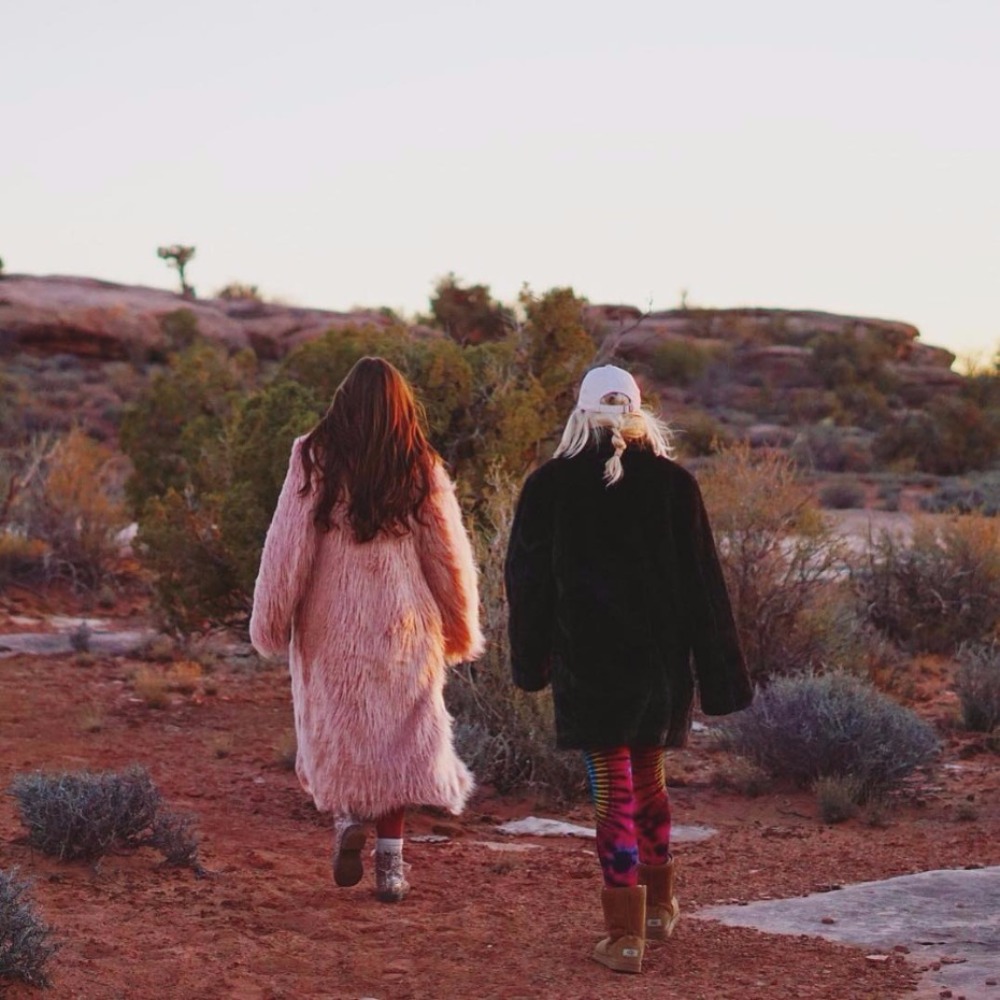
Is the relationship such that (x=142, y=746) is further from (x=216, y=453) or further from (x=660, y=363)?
(x=660, y=363)

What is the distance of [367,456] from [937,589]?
8.97 m

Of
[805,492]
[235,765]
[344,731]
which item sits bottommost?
[235,765]

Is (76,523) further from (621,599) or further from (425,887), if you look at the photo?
(621,599)

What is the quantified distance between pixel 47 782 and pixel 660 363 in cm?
3832

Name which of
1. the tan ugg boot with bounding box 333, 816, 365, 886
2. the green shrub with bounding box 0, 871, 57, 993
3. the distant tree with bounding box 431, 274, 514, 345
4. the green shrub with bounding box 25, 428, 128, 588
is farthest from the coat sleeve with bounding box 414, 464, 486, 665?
the distant tree with bounding box 431, 274, 514, 345

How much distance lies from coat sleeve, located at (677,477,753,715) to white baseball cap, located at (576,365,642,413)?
13.3 inches

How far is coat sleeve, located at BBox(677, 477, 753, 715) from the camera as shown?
5.38 m

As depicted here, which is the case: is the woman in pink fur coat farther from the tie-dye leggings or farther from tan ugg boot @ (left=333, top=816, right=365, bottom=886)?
the tie-dye leggings

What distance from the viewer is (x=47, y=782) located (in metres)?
6.56

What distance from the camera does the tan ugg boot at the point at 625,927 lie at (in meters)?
5.14

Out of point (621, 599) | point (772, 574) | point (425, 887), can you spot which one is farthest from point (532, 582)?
point (772, 574)

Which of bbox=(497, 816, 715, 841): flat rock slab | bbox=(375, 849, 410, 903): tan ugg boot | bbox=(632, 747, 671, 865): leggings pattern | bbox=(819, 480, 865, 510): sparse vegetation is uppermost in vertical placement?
bbox=(819, 480, 865, 510): sparse vegetation

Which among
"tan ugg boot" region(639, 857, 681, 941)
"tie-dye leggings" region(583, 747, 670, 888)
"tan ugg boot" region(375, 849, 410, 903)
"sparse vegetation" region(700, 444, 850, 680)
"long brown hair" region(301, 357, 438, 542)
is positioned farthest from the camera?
"sparse vegetation" region(700, 444, 850, 680)

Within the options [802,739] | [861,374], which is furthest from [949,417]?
[802,739]
